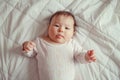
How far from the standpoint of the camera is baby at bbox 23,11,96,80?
1.10 meters

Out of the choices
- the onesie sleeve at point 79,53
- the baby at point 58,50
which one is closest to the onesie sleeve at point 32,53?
the baby at point 58,50

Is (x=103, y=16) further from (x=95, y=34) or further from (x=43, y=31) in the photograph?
(x=43, y=31)

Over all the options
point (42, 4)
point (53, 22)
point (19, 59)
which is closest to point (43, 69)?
point (19, 59)

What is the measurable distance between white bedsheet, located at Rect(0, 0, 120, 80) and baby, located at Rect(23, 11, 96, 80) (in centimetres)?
4

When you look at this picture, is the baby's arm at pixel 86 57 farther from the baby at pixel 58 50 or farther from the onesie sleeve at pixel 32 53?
the onesie sleeve at pixel 32 53

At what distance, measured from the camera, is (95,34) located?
1.16 meters

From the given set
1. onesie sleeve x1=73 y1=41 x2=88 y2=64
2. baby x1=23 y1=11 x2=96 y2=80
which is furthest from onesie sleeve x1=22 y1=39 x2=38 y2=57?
onesie sleeve x1=73 y1=41 x2=88 y2=64

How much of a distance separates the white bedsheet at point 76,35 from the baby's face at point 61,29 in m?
0.05

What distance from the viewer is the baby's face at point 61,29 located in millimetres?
1131

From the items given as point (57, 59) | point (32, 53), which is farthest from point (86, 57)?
point (32, 53)

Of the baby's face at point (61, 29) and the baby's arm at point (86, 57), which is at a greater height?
the baby's face at point (61, 29)

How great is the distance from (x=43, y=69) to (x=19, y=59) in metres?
0.13

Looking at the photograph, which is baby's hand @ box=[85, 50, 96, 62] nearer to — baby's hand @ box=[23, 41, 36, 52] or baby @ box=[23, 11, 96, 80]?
baby @ box=[23, 11, 96, 80]

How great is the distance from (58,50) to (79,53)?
0.10 metres
